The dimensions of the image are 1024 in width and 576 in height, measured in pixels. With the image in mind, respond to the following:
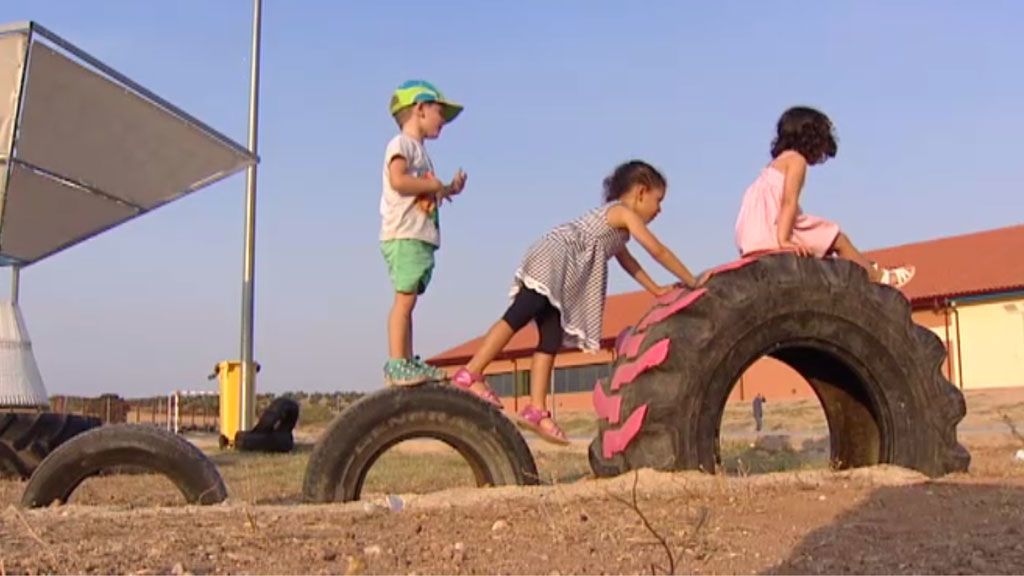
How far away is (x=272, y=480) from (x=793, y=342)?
5446 mm

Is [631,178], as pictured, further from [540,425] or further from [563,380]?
[563,380]

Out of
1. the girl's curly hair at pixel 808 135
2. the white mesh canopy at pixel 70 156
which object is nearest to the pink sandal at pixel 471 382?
the girl's curly hair at pixel 808 135

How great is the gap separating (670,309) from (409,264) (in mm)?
1402

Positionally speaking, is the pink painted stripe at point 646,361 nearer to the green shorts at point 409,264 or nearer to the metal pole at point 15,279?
the green shorts at point 409,264

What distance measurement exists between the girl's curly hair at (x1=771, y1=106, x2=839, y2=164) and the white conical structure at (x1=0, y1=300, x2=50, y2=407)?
8.07 meters

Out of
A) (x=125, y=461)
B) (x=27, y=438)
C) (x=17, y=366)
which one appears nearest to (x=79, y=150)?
(x=17, y=366)

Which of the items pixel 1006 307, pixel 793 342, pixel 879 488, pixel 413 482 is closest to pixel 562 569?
pixel 879 488

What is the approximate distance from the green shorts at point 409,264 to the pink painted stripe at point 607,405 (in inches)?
43.2

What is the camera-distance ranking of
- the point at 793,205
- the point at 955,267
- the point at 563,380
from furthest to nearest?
the point at 563,380 < the point at 955,267 < the point at 793,205

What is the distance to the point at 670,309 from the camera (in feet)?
18.1

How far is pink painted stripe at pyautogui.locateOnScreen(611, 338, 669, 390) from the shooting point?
5332 mm

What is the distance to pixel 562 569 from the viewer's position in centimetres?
325

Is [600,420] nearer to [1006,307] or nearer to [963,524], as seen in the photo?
[963,524]

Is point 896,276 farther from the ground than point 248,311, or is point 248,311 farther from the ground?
point 248,311
